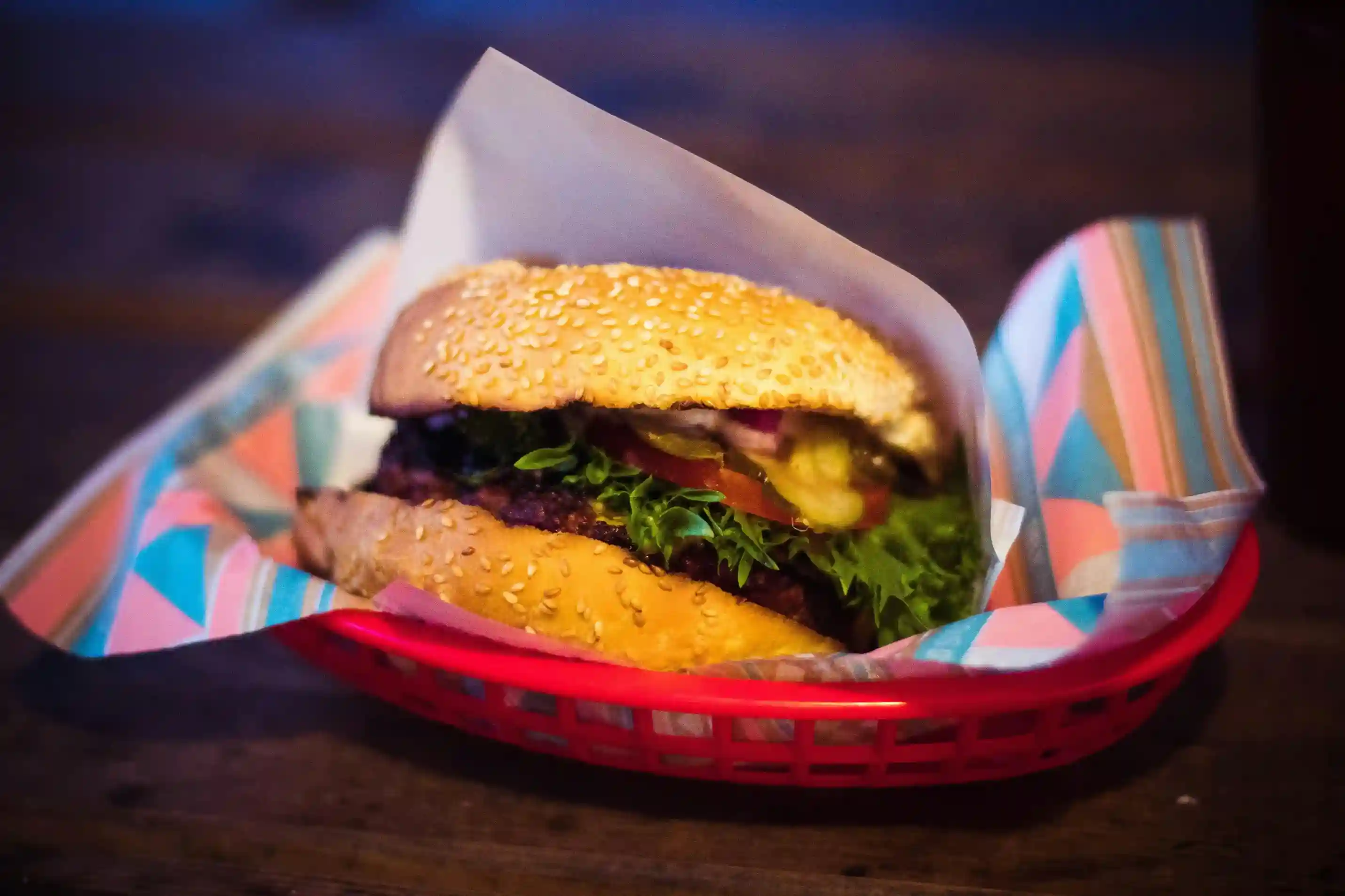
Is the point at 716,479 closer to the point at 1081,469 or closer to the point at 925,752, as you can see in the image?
the point at 925,752

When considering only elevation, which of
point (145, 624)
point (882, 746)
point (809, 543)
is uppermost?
point (809, 543)

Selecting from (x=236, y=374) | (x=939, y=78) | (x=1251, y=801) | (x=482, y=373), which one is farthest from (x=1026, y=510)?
(x=939, y=78)

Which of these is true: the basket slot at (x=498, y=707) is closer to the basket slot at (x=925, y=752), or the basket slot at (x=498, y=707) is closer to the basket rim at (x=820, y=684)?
the basket rim at (x=820, y=684)

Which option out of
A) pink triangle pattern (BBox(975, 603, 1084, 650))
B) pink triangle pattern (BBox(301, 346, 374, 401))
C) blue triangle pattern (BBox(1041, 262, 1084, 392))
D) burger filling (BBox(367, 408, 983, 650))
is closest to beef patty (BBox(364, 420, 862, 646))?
burger filling (BBox(367, 408, 983, 650))

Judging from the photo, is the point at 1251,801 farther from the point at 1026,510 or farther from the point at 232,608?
the point at 232,608

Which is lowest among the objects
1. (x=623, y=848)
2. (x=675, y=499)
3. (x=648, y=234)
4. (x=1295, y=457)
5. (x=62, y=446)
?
(x=62, y=446)

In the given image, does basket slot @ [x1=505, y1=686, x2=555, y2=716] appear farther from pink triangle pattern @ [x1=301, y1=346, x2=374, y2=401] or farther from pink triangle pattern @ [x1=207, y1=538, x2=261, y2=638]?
pink triangle pattern @ [x1=301, y1=346, x2=374, y2=401]

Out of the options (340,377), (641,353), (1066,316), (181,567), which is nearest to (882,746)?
(641,353)
